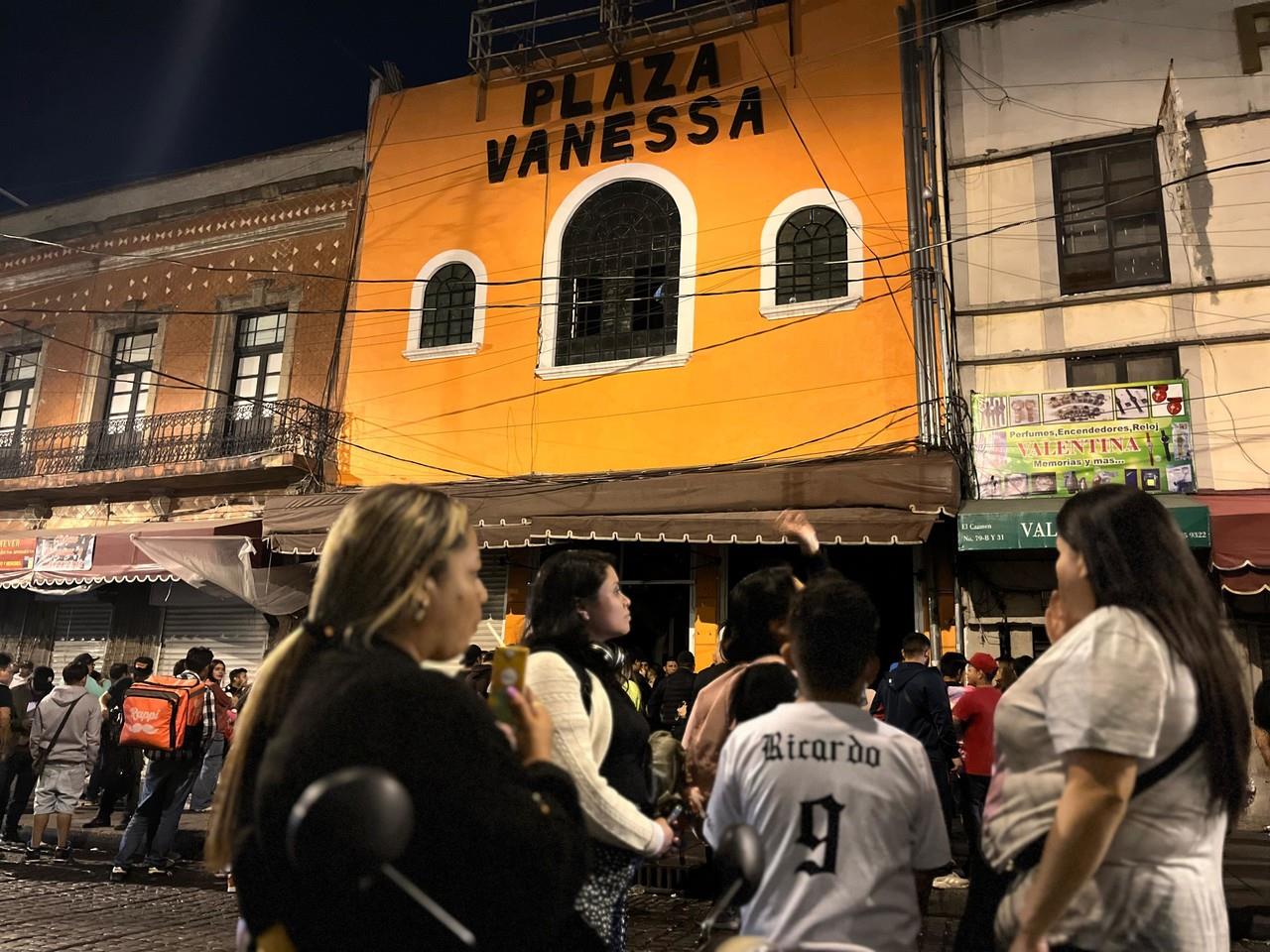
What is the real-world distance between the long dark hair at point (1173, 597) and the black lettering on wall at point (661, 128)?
41.8ft

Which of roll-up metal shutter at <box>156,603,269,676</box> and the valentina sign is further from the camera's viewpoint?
roll-up metal shutter at <box>156,603,269,676</box>

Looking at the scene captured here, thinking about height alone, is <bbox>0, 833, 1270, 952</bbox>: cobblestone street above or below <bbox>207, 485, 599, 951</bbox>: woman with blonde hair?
below

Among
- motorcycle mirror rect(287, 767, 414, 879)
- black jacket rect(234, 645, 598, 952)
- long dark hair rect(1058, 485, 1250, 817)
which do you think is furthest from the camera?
long dark hair rect(1058, 485, 1250, 817)

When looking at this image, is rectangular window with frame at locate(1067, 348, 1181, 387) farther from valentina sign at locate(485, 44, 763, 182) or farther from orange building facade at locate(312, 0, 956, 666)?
valentina sign at locate(485, 44, 763, 182)

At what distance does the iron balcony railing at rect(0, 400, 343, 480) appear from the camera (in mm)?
14828

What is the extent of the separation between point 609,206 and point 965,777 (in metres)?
9.84

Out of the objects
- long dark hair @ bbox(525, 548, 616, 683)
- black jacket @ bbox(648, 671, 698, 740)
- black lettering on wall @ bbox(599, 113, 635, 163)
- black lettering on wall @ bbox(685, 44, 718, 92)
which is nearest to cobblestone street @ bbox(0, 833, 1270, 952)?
black jacket @ bbox(648, 671, 698, 740)

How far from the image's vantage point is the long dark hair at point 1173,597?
1.97 metres

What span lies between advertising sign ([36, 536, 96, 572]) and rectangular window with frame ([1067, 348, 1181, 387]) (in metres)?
13.1

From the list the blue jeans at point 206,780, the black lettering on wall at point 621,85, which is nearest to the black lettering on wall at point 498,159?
the black lettering on wall at point 621,85

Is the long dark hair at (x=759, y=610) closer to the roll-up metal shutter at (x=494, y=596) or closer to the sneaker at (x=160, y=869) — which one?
the sneaker at (x=160, y=869)

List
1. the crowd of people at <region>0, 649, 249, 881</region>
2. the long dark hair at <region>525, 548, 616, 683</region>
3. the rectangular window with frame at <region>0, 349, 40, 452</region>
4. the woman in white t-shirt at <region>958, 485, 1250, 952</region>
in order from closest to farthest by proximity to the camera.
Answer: the woman in white t-shirt at <region>958, 485, 1250, 952</region>
the long dark hair at <region>525, 548, 616, 683</region>
the crowd of people at <region>0, 649, 249, 881</region>
the rectangular window with frame at <region>0, 349, 40, 452</region>

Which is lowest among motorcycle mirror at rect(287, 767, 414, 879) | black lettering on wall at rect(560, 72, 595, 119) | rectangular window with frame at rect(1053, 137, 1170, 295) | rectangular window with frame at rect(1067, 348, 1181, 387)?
motorcycle mirror at rect(287, 767, 414, 879)

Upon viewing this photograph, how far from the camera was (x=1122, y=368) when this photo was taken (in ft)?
37.4
